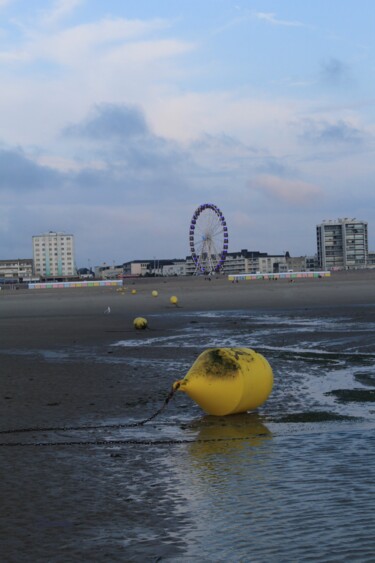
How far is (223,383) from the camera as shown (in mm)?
10875

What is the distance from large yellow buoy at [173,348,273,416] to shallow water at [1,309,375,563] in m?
0.22

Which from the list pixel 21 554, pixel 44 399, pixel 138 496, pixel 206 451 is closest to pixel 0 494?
pixel 138 496

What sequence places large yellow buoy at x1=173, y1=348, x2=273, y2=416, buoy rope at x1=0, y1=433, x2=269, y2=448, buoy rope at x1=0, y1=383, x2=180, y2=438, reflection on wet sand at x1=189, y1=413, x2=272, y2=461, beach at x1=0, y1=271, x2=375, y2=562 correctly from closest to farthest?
1. beach at x1=0, y1=271, x2=375, y2=562
2. reflection on wet sand at x1=189, y1=413, x2=272, y2=461
3. buoy rope at x1=0, y1=433, x2=269, y2=448
4. buoy rope at x1=0, y1=383, x2=180, y2=438
5. large yellow buoy at x1=173, y1=348, x2=273, y2=416

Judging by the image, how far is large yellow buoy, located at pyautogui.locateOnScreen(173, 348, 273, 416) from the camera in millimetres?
10883

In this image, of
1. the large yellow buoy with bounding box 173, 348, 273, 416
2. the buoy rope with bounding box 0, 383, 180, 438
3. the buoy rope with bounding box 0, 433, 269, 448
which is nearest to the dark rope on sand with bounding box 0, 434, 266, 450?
the buoy rope with bounding box 0, 433, 269, 448

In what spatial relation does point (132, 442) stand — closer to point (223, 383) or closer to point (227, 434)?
point (227, 434)

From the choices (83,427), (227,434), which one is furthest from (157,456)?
(83,427)

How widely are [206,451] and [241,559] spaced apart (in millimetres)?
3531

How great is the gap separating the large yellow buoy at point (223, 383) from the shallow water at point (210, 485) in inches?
8.6

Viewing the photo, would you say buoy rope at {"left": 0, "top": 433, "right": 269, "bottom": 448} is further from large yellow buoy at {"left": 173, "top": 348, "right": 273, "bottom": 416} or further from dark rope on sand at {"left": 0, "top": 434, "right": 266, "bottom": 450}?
large yellow buoy at {"left": 173, "top": 348, "right": 273, "bottom": 416}

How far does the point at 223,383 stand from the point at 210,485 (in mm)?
3475

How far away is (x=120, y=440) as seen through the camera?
9805 millimetres

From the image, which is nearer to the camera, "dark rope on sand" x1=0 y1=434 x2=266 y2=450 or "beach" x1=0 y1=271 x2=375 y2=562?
"beach" x1=0 y1=271 x2=375 y2=562

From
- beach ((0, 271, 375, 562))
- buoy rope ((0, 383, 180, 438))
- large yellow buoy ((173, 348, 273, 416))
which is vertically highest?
large yellow buoy ((173, 348, 273, 416))
